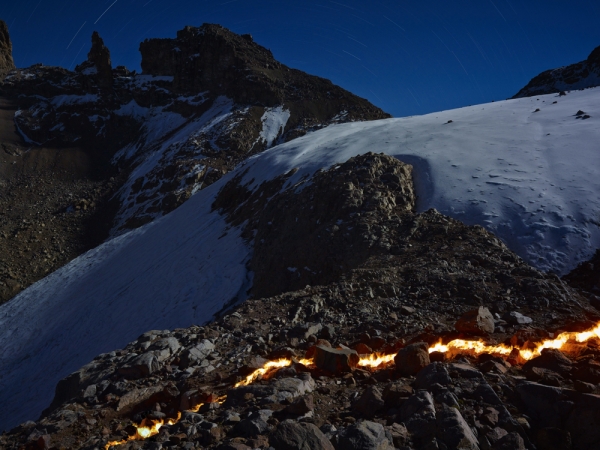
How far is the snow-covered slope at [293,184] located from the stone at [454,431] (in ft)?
30.3

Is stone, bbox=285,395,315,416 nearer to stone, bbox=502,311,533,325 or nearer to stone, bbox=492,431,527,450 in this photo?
stone, bbox=492,431,527,450

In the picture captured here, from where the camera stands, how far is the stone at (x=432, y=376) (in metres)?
6.06

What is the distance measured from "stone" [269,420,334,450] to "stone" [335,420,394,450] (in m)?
0.19

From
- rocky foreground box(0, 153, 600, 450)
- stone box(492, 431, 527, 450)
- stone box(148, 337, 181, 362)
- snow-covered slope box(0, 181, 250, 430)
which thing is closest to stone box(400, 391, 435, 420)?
rocky foreground box(0, 153, 600, 450)

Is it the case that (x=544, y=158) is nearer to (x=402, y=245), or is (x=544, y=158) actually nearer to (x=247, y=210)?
(x=402, y=245)

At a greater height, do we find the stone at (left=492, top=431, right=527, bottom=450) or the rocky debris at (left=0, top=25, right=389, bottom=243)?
the rocky debris at (left=0, top=25, right=389, bottom=243)

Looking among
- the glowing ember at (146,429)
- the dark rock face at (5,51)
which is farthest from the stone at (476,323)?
the dark rock face at (5,51)

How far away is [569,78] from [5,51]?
136 meters

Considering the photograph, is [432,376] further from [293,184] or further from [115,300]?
[115,300]

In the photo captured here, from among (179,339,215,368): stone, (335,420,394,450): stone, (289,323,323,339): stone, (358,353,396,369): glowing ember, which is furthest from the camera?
(289,323,323,339): stone

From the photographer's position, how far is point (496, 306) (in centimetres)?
984

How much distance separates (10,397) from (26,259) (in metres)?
32.3

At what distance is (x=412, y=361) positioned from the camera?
6980mm

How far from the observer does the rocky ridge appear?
52406mm
